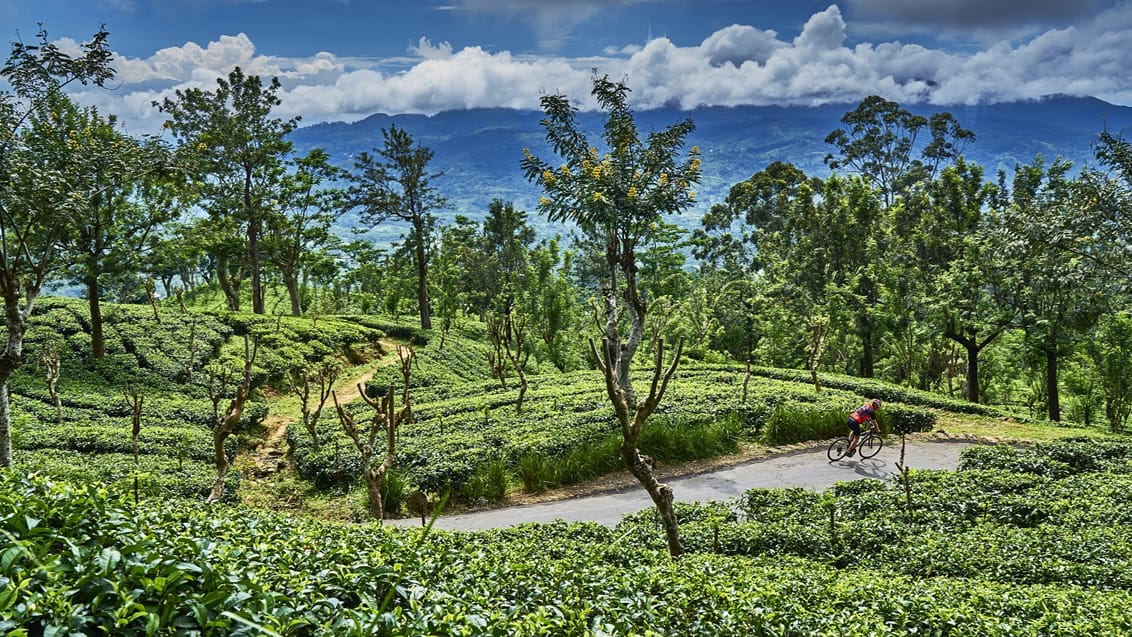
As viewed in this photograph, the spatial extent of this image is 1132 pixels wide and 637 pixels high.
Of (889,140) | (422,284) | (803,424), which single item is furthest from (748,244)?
(803,424)

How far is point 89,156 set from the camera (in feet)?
38.0

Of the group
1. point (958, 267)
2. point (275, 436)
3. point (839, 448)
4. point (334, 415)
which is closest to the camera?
point (839, 448)

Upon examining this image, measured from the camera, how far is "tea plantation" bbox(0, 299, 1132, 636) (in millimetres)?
3055

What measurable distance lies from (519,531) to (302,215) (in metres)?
29.0

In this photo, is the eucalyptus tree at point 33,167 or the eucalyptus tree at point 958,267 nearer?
the eucalyptus tree at point 33,167

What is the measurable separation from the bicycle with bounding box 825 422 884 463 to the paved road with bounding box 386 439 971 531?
0.52ft

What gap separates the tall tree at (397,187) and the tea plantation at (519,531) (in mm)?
12521

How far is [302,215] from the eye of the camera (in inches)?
1329

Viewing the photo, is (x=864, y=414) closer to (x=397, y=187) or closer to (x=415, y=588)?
(x=415, y=588)

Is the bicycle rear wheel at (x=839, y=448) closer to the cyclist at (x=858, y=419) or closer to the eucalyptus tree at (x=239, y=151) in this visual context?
the cyclist at (x=858, y=419)

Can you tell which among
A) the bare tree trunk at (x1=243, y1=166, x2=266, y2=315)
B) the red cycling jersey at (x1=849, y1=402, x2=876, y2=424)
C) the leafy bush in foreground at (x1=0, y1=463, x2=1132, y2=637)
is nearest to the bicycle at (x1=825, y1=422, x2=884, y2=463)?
the red cycling jersey at (x1=849, y1=402, x2=876, y2=424)

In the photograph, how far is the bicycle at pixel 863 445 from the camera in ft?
50.7

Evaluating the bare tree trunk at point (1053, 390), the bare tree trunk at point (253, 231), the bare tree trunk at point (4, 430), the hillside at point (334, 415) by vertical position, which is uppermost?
the bare tree trunk at point (253, 231)

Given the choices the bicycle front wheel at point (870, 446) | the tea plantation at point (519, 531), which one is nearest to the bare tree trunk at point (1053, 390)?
the tea plantation at point (519, 531)
